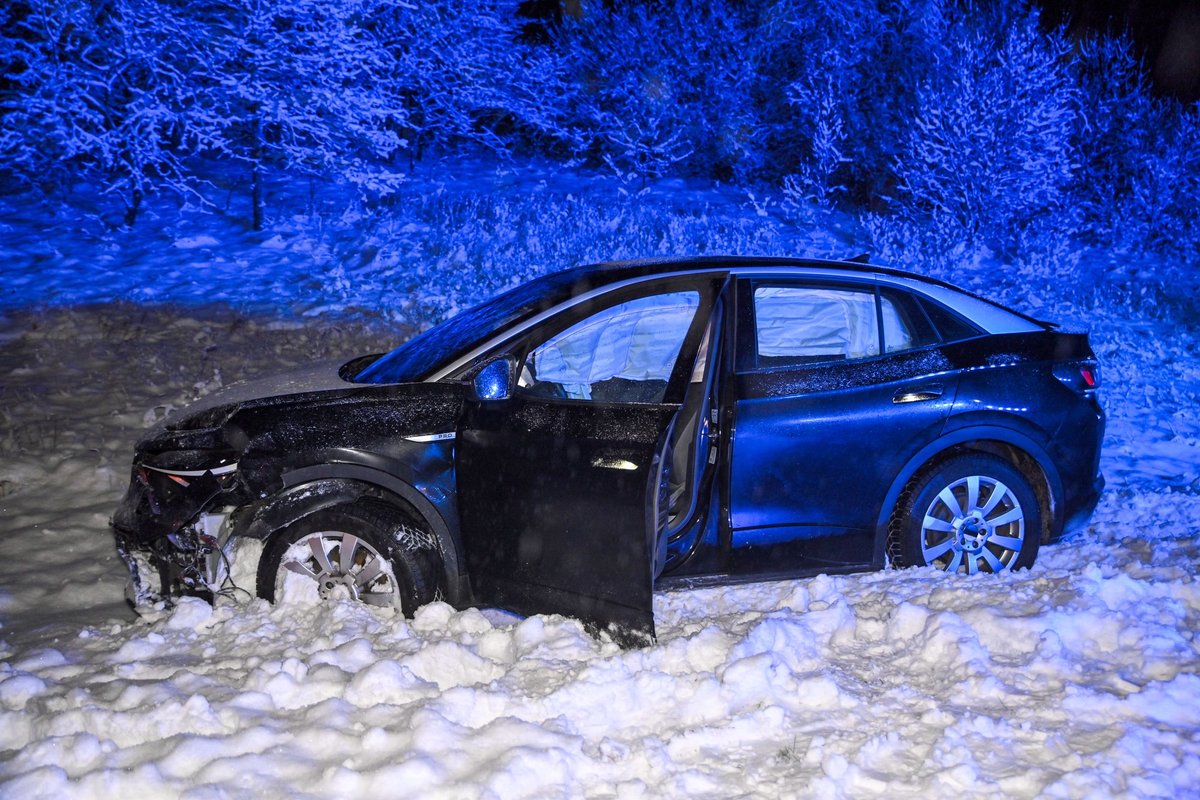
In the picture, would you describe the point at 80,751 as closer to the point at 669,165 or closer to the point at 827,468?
the point at 827,468

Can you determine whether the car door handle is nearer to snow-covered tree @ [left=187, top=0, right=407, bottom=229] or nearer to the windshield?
the windshield

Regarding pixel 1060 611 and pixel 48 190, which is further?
pixel 48 190

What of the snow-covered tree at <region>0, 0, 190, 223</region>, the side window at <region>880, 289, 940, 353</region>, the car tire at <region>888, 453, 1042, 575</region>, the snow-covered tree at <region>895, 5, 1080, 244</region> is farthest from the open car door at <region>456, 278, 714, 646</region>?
the snow-covered tree at <region>895, 5, 1080, 244</region>

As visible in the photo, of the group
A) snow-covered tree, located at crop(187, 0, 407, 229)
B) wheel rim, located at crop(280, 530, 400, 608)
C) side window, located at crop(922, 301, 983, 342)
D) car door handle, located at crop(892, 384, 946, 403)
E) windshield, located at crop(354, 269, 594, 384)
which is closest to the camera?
wheel rim, located at crop(280, 530, 400, 608)

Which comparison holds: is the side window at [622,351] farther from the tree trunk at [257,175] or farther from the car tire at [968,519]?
the tree trunk at [257,175]

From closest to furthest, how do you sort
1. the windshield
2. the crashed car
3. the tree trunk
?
1. the crashed car
2. the windshield
3. the tree trunk

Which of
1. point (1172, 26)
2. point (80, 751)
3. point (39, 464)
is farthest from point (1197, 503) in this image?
point (1172, 26)

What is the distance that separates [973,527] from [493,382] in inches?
98.6

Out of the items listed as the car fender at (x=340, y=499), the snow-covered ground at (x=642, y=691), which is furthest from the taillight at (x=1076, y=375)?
the car fender at (x=340, y=499)

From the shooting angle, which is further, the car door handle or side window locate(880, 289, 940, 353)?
side window locate(880, 289, 940, 353)

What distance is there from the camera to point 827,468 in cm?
475

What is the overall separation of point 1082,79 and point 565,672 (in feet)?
61.8

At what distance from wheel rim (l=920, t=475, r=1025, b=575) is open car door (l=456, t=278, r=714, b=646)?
1.55 meters

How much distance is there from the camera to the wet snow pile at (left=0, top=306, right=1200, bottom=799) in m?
3.34
